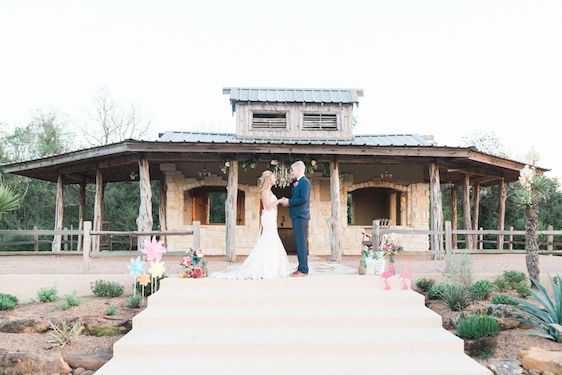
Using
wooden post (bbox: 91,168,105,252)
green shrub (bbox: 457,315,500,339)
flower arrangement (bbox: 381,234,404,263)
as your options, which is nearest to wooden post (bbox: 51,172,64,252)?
wooden post (bbox: 91,168,105,252)

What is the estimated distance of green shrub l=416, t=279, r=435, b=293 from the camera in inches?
302

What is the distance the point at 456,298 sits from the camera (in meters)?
6.74

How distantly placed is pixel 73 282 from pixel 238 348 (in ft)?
15.4

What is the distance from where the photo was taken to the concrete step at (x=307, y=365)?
4.23 metres

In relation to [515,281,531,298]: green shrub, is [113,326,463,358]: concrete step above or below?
below

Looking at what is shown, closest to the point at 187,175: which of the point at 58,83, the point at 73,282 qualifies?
the point at 73,282

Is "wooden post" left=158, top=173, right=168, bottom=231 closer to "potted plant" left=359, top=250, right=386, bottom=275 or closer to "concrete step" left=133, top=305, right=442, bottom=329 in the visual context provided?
"potted plant" left=359, top=250, right=386, bottom=275

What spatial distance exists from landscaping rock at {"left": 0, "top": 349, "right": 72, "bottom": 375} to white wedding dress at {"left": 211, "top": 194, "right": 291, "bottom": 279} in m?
2.53

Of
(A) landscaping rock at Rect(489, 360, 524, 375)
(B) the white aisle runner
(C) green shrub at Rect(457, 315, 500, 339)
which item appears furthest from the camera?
(C) green shrub at Rect(457, 315, 500, 339)

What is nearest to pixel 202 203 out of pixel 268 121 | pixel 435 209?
pixel 268 121

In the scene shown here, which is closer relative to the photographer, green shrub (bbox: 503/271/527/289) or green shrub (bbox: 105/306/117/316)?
green shrub (bbox: 105/306/117/316)

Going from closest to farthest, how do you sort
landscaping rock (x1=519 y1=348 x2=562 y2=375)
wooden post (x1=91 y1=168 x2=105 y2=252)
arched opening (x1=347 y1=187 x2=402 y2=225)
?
landscaping rock (x1=519 y1=348 x2=562 y2=375), wooden post (x1=91 y1=168 x2=105 y2=252), arched opening (x1=347 y1=187 x2=402 y2=225)

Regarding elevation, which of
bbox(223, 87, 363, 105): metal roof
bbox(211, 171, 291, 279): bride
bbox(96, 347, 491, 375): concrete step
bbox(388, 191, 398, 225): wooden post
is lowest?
bbox(96, 347, 491, 375): concrete step

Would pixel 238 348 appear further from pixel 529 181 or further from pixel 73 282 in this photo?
pixel 529 181
